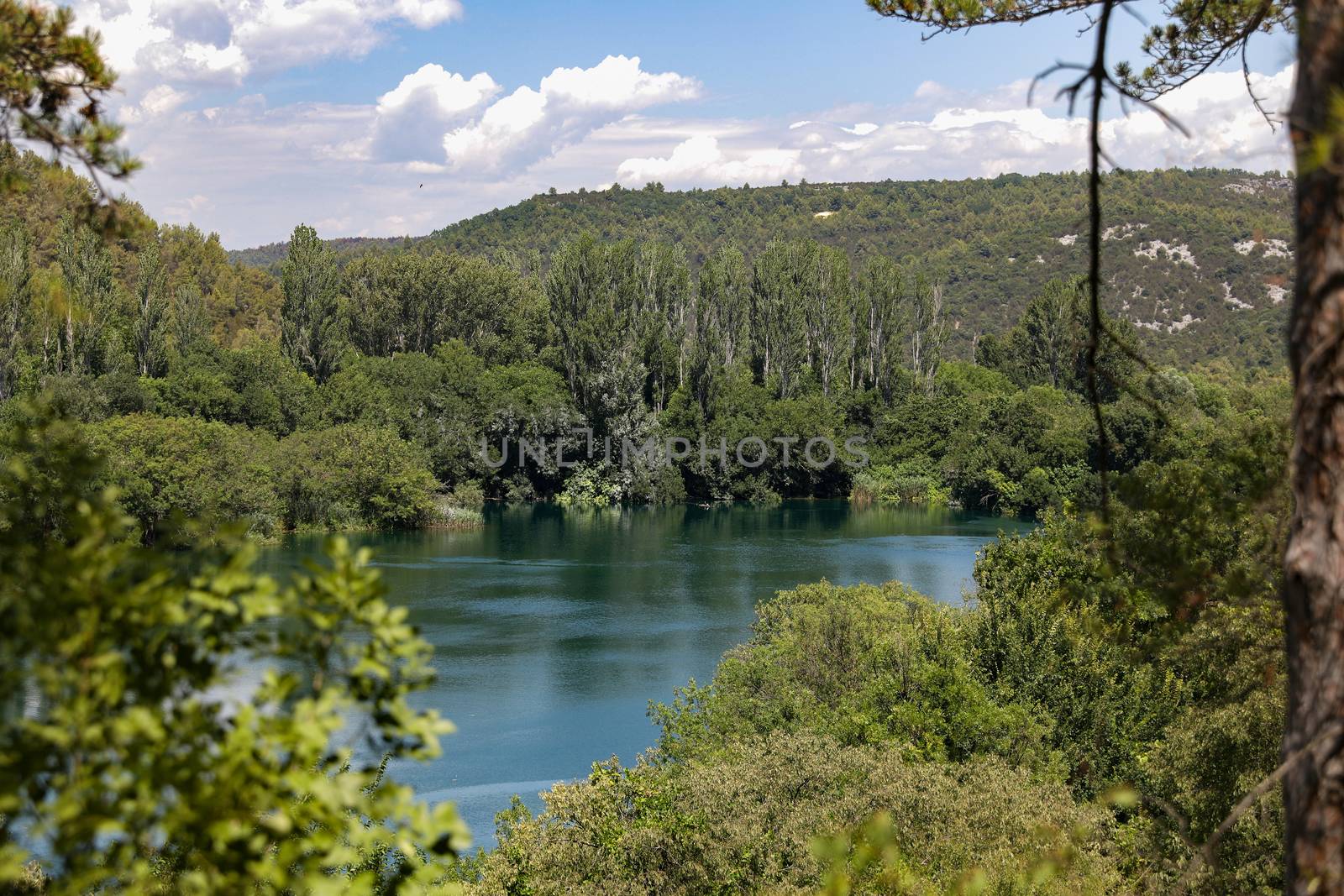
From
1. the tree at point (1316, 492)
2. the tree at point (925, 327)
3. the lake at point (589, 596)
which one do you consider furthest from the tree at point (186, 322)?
the tree at point (1316, 492)

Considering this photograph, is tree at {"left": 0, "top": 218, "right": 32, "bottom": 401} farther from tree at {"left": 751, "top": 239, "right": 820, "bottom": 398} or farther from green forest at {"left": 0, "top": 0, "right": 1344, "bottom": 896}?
tree at {"left": 751, "top": 239, "right": 820, "bottom": 398}

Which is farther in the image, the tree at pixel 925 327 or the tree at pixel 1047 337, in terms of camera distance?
the tree at pixel 925 327

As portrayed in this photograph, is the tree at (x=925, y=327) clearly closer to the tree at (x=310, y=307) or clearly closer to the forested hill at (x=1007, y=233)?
the forested hill at (x=1007, y=233)

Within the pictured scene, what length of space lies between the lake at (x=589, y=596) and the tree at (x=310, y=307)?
896cm

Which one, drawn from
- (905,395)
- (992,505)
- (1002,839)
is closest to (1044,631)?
(1002,839)

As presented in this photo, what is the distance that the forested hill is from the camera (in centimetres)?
7912

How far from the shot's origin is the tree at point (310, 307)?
45.7 meters

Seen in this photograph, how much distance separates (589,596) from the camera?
28.7 metres

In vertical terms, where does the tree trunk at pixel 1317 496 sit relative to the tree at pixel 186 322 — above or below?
below

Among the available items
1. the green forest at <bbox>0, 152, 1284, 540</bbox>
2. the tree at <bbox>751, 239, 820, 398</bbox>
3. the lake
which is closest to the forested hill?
the green forest at <bbox>0, 152, 1284, 540</bbox>

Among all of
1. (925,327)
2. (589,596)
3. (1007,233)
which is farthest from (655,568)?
(1007,233)

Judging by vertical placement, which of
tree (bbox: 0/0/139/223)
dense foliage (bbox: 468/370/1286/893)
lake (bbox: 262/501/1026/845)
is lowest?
lake (bbox: 262/501/1026/845)

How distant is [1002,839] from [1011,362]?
51.0 metres

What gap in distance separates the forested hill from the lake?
80.1 feet
